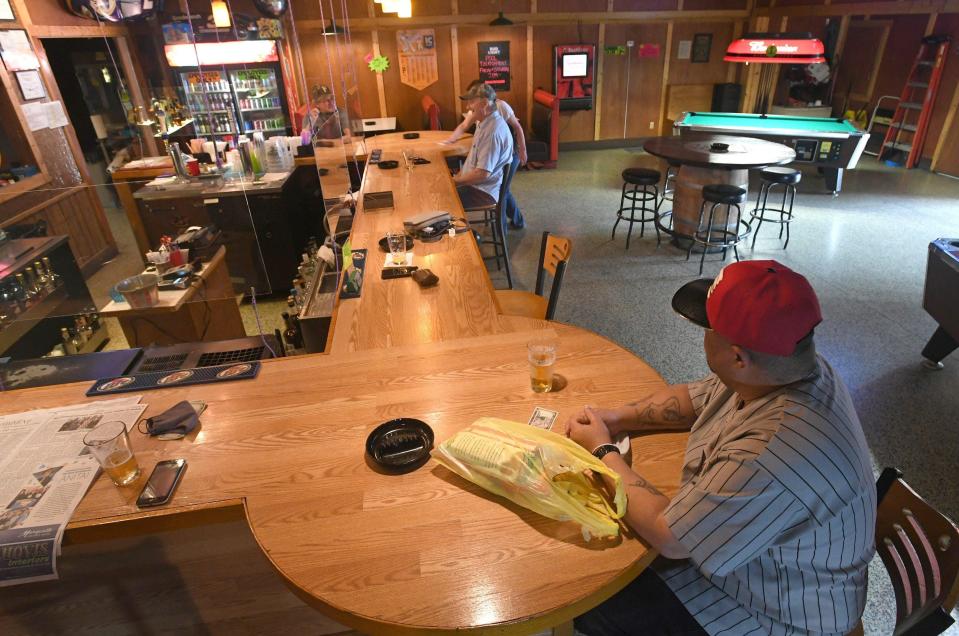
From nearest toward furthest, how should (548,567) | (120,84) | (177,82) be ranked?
(548,567), (120,84), (177,82)

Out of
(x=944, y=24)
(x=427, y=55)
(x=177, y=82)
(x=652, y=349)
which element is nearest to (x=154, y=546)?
(x=652, y=349)

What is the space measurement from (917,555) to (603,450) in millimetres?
762

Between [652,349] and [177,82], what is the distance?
6739mm

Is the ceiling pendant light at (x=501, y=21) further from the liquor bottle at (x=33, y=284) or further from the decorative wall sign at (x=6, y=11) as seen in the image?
the liquor bottle at (x=33, y=284)

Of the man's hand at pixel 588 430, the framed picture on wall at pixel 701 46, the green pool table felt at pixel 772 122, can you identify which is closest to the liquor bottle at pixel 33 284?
the man's hand at pixel 588 430

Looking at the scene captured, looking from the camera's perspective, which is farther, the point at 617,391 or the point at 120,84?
the point at 120,84

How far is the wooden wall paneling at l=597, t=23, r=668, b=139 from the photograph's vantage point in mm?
8812

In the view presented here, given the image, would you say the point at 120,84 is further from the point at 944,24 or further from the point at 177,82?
the point at 944,24

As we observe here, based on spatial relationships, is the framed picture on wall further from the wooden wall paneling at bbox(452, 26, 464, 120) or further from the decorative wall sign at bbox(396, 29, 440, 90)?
the decorative wall sign at bbox(396, 29, 440, 90)

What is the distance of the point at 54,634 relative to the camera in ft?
5.57

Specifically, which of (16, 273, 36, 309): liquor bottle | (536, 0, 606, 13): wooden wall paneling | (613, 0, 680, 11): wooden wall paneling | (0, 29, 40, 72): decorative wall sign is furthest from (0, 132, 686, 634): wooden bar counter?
(613, 0, 680, 11): wooden wall paneling

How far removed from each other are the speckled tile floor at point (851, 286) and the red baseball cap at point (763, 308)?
4.97 feet

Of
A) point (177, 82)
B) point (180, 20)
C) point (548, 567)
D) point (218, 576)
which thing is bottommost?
point (218, 576)

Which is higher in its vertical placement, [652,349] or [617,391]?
[617,391]
